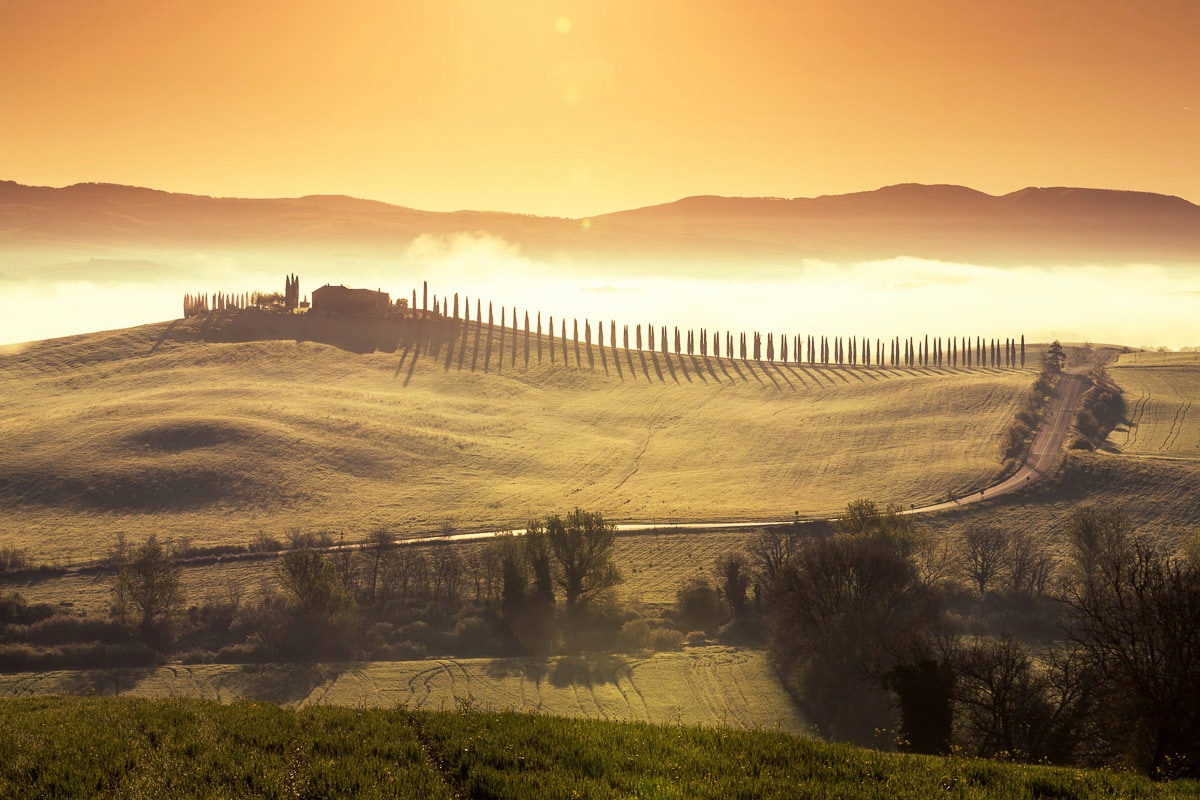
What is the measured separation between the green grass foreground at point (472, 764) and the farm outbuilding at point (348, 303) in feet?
546

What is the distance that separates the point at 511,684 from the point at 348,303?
448 feet

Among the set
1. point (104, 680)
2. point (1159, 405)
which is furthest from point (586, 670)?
point (1159, 405)

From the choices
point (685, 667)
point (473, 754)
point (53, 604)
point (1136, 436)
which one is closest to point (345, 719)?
point (473, 754)

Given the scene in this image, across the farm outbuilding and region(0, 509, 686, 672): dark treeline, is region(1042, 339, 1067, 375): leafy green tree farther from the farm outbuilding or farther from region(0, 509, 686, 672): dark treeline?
the farm outbuilding

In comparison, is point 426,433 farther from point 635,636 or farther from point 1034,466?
point 1034,466

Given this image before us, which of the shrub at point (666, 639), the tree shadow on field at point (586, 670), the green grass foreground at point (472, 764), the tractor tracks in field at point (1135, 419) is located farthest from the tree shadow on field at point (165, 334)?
the green grass foreground at point (472, 764)

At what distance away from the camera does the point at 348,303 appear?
181375 millimetres

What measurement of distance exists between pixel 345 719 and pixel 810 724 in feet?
115

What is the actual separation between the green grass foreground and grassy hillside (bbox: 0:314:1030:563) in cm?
7152

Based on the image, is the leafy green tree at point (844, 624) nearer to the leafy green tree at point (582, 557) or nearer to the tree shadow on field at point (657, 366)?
the leafy green tree at point (582, 557)

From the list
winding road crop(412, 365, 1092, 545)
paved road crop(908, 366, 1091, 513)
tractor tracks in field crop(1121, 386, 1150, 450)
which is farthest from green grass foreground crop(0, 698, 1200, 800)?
tractor tracks in field crop(1121, 386, 1150, 450)

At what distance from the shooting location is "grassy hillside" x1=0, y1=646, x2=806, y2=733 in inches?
2000

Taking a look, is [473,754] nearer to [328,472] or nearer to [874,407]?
[328,472]

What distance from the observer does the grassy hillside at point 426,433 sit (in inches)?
3807
